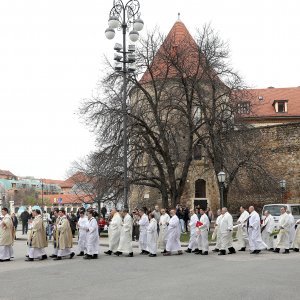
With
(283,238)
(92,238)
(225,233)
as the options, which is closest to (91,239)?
(92,238)

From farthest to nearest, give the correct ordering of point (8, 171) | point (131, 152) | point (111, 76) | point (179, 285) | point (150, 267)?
1. point (8, 171)
2. point (131, 152)
3. point (111, 76)
4. point (150, 267)
5. point (179, 285)

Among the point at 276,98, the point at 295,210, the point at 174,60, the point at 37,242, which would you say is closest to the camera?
the point at 37,242

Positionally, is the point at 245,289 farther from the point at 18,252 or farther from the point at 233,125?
the point at 233,125

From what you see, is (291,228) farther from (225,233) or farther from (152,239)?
(152,239)

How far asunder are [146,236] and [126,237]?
43.5 inches

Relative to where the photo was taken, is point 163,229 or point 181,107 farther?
point 181,107

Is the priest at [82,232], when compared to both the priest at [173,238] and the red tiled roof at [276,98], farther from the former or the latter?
the red tiled roof at [276,98]

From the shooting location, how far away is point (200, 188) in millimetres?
50969

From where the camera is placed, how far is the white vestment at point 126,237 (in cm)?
1835

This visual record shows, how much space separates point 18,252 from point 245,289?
13.5 metres

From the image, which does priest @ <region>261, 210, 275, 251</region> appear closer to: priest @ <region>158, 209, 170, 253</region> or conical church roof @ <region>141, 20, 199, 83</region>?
priest @ <region>158, 209, 170, 253</region>

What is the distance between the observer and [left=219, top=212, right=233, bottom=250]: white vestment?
18.3 m

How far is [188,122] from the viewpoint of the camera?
3244cm

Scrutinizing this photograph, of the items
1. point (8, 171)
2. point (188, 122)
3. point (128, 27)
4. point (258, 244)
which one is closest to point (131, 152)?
point (188, 122)
